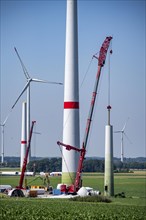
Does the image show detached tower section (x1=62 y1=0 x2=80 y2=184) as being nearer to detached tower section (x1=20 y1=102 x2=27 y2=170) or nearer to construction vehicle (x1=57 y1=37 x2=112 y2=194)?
construction vehicle (x1=57 y1=37 x2=112 y2=194)

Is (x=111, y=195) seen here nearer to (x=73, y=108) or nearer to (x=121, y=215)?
(x=73, y=108)

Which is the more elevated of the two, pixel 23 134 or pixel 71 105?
pixel 71 105

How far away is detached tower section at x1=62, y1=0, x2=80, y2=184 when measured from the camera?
204 feet

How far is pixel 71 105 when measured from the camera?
62156 mm

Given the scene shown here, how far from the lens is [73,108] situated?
→ 62125mm

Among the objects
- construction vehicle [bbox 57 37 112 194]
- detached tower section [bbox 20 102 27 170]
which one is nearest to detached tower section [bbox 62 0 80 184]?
construction vehicle [bbox 57 37 112 194]

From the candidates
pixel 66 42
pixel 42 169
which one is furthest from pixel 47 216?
pixel 42 169

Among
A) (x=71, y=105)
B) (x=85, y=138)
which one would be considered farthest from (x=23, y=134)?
(x=71, y=105)

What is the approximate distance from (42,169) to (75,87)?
122 meters

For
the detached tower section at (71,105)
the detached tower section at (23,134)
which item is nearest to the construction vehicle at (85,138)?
the detached tower section at (71,105)

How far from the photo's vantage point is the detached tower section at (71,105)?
62.2m

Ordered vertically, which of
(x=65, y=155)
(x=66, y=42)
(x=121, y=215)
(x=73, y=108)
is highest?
(x=66, y=42)

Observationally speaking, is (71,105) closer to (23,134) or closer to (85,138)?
(85,138)

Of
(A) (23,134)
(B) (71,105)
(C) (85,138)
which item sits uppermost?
(B) (71,105)
